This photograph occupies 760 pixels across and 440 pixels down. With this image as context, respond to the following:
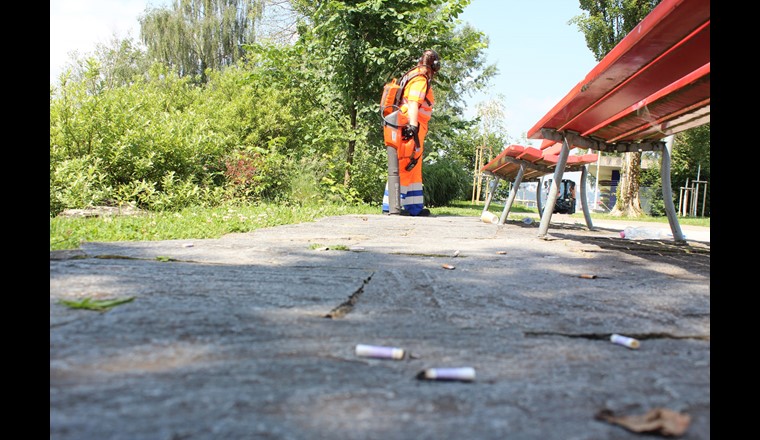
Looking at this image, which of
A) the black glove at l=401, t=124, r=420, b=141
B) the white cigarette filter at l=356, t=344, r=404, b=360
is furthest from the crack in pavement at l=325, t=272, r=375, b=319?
the black glove at l=401, t=124, r=420, b=141

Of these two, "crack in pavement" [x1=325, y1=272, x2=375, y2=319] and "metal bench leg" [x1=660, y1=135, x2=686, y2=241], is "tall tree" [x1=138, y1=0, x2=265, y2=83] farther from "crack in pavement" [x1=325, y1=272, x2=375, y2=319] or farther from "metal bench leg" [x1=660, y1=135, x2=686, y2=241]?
"crack in pavement" [x1=325, y1=272, x2=375, y2=319]

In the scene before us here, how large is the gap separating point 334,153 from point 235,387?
370 inches

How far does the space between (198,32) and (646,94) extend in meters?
25.0

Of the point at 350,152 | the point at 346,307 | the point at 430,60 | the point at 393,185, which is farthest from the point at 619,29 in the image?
the point at 346,307

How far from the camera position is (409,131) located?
278 inches

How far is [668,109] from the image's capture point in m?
3.04

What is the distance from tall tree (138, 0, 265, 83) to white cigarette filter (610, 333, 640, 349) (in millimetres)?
25046

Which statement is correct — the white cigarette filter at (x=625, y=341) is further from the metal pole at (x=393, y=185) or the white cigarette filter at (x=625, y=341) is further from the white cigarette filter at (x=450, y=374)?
the metal pole at (x=393, y=185)

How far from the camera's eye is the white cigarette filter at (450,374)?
3.34ft

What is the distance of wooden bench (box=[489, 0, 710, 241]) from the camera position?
7.00ft

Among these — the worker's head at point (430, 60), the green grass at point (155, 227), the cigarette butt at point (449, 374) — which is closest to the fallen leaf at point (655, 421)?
the cigarette butt at point (449, 374)

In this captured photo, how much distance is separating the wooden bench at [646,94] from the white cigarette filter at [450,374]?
1.65 meters

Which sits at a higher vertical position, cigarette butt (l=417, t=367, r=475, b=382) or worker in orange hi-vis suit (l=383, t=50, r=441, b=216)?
worker in orange hi-vis suit (l=383, t=50, r=441, b=216)
